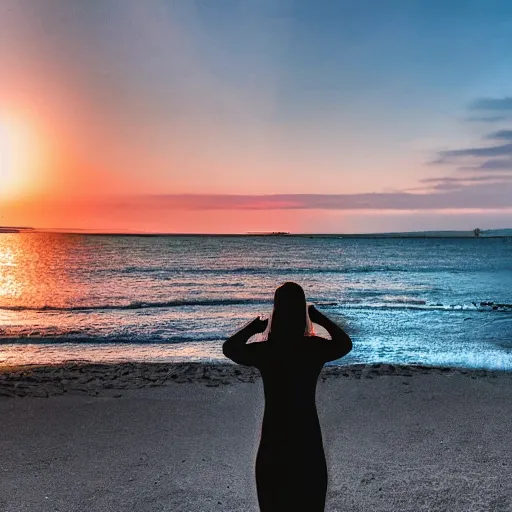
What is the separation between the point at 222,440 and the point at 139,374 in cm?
405

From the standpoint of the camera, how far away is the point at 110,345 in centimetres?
1428

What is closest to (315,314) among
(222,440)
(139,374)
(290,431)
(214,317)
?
(290,431)

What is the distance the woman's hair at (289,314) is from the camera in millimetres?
3273

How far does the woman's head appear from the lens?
3.27 meters

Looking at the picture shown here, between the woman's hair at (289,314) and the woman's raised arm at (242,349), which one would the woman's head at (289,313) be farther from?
the woman's raised arm at (242,349)

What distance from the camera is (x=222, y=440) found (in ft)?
22.1

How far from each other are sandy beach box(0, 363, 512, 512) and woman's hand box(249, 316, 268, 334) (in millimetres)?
2273

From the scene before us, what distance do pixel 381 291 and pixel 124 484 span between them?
26.8 meters

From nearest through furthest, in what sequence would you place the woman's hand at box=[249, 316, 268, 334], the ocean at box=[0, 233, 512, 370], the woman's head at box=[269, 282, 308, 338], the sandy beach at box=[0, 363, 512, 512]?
1. the woman's head at box=[269, 282, 308, 338]
2. the woman's hand at box=[249, 316, 268, 334]
3. the sandy beach at box=[0, 363, 512, 512]
4. the ocean at box=[0, 233, 512, 370]

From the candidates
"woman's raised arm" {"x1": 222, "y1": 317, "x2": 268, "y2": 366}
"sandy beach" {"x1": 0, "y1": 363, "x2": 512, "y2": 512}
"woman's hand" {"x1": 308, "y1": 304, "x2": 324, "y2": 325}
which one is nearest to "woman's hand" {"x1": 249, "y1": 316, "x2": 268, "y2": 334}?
"woman's raised arm" {"x1": 222, "y1": 317, "x2": 268, "y2": 366}

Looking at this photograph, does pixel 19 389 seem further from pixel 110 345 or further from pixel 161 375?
pixel 110 345

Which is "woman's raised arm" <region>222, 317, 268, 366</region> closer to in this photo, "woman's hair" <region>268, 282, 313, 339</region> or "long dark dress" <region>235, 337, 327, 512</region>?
"long dark dress" <region>235, 337, 327, 512</region>

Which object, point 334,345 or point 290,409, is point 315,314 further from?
point 290,409

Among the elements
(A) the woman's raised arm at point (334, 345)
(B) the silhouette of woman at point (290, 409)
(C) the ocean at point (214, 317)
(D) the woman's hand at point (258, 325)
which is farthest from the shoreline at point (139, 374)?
(A) the woman's raised arm at point (334, 345)
